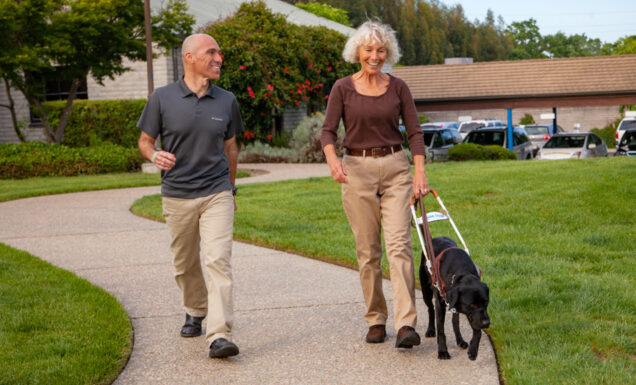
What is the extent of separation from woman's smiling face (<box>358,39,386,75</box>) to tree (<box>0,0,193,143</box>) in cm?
1651

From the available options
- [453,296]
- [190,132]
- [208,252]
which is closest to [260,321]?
[208,252]

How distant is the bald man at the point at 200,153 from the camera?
5047mm

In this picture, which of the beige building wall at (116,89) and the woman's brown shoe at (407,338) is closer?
A: the woman's brown shoe at (407,338)

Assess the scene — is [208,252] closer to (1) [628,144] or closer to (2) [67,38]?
(2) [67,38]

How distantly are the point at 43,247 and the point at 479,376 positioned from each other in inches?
→ 261

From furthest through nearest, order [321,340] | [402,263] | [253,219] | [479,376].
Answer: [253,219] < [321,340] < [402,263] < [479,376]

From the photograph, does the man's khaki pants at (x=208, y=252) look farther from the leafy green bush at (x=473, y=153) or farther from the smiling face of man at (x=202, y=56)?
the leafy green bush at (x=473, y=153)

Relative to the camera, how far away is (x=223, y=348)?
4.85 metres

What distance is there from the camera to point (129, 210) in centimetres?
1323

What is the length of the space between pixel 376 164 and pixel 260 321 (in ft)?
Result: 5.41

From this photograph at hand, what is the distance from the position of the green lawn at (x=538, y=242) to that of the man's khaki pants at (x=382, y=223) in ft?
2.37

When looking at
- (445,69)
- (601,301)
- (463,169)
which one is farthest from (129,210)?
(445,69)

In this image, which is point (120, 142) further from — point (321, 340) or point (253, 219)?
point (321, 340)


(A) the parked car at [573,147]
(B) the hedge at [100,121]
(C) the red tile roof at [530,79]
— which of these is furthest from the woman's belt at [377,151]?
(C) the red tile roof at [530,79]
